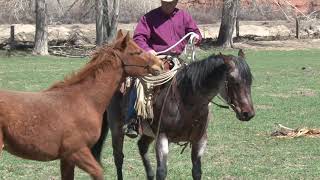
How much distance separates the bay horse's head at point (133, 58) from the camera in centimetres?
627

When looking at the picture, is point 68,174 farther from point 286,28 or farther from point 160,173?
point 286,28

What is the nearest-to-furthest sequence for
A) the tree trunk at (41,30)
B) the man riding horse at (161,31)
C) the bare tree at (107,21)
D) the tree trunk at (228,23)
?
the man riding horse at (161,31), the tree trunk at (41,30), the bare tree at (107,21), the tree trunk at (228,23)

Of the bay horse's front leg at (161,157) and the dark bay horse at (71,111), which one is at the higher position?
the dark bay horse at (71,111)

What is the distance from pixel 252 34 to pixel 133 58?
39025 mm

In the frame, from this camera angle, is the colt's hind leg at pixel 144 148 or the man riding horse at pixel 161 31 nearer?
the man riding horse at pixel 161 31

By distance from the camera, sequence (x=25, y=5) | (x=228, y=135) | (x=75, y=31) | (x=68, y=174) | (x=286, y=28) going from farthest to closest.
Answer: (x=286, y=28) < (x=75, y=31) < (x=25, y=5) < (x=228, y=135) < (x=68, y=174)

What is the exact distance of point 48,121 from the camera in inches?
227

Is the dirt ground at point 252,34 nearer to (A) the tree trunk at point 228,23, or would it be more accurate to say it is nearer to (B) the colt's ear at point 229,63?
(A) the tree trunk at point 228,23

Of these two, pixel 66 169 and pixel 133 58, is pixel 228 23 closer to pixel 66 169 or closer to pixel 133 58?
pixel 133 58

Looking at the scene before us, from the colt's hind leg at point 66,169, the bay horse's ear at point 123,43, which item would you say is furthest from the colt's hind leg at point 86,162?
the bay horse's ear at point 123,43

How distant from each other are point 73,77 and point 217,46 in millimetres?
32107

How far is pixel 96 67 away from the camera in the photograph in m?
6.29

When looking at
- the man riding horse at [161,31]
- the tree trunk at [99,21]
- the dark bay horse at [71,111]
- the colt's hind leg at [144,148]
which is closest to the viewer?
the dark bay horse at [71,111]

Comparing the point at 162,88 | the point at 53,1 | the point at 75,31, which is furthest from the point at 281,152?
the point at 53,1
